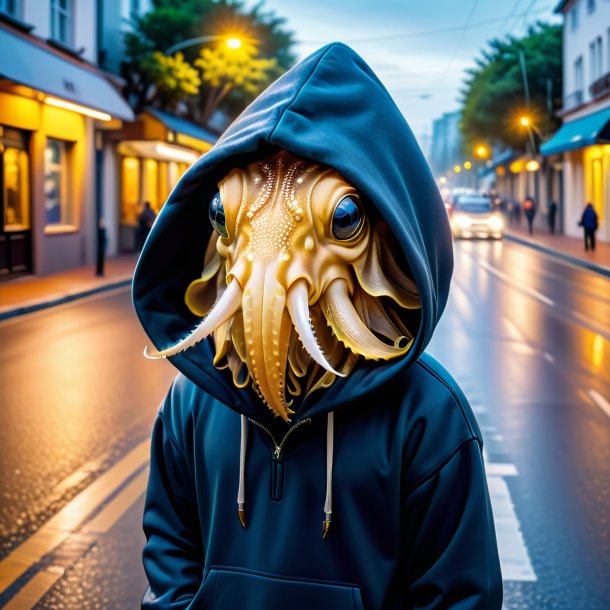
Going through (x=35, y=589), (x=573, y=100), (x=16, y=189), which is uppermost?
(x=573, y=100)

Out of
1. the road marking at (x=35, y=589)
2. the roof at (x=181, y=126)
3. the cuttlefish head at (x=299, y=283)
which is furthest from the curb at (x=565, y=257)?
the cuttlefish head at (x=299, y=283)

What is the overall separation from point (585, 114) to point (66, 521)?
41852mm

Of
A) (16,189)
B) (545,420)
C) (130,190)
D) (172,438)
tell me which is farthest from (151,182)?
(172,438)

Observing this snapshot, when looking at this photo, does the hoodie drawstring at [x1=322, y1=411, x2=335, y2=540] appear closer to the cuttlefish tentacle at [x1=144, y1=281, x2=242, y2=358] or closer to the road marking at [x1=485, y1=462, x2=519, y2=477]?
the cuttlefish tentacle at [x1=144, y1=281, x2=242, y2=358]

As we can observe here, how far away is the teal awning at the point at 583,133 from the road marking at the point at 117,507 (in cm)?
3066

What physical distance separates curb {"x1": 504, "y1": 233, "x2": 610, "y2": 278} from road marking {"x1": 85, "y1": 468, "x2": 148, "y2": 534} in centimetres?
2035

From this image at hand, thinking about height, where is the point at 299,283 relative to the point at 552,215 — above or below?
below

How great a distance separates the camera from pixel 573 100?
155ft

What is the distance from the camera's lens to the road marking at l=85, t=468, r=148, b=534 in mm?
5801

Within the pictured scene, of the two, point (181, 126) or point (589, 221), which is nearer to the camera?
point (589, 221)

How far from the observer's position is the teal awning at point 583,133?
34625mm

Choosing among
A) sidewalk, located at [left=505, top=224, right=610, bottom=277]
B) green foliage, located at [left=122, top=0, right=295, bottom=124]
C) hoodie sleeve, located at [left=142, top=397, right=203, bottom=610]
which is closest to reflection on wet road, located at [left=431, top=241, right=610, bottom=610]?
hoodie sleeve, located at [left=142, top=397, right=203, bottom=610]

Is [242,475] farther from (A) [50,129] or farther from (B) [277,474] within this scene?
(A) [50,129]

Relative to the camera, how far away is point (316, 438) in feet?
6.49
